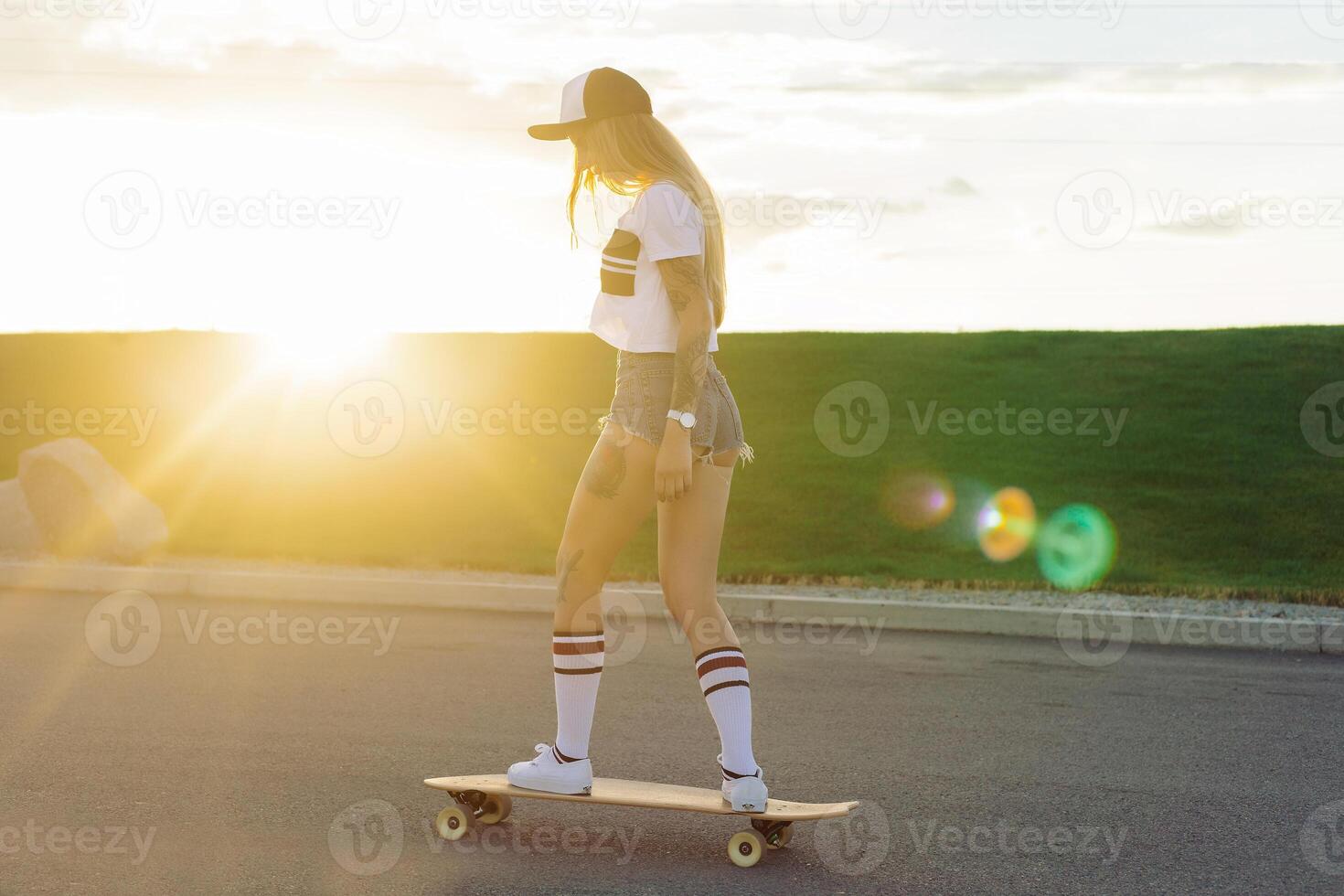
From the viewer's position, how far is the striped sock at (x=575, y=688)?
4.14 metres

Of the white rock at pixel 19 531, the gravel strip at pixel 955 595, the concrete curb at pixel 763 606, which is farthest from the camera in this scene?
the white rock at pixel 19 531

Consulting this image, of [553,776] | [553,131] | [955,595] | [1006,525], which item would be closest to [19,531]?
[955,595]

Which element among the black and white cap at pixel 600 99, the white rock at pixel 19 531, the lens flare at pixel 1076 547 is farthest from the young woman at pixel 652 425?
the white rock at pixel 19 531

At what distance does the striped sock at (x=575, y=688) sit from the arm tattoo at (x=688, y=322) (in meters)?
0.82

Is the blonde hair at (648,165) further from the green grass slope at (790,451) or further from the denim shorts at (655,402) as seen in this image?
the green grass slope at (790,451)

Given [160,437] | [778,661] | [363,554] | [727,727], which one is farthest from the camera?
[160,437]

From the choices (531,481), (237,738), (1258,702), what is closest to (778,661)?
(1258,702)

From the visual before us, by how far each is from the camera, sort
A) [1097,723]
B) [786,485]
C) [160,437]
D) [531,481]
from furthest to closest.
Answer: [160,437] → [531,481] → [786,485] → [1097,723]

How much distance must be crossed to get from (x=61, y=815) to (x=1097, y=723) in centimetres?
450

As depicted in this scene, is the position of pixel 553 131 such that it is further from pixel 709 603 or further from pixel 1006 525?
pixel 1006 525

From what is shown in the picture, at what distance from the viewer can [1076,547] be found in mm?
13430

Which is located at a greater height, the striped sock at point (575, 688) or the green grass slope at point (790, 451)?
the green grass slope at point (790, 451)

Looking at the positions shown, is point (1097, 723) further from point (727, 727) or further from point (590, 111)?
point (590, 111)

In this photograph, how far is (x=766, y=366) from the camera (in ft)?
67.2
